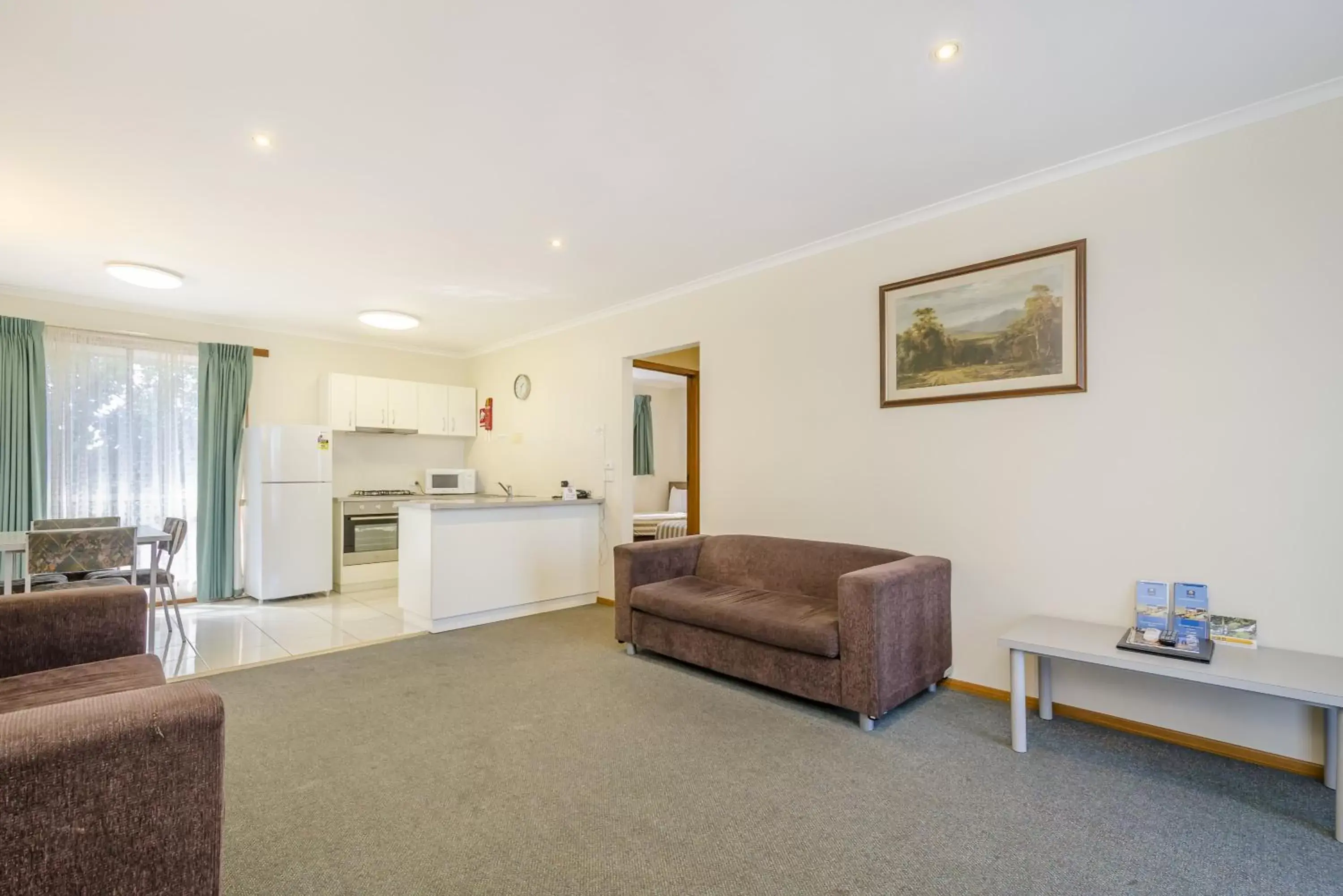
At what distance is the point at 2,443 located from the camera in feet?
15.0

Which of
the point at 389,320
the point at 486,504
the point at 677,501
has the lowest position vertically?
the point at 677,501

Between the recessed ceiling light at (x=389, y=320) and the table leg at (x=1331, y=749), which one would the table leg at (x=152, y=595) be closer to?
the recessed ceiling light at (x=389, y=320)

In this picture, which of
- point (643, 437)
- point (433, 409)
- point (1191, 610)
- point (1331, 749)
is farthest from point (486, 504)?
point (1331, 749)

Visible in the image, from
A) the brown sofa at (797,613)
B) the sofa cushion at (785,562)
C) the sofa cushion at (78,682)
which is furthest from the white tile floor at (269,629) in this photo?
the sofa cushion at (785,562)

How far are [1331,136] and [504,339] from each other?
615 cm

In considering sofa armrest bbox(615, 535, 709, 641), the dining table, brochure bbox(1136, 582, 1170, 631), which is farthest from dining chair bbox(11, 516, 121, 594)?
brochure bbox(1136, 582, 1170, 631)

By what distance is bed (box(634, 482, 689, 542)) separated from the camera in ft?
24.4

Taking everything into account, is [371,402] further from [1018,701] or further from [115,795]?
[1018,701]

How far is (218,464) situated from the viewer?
5539mm

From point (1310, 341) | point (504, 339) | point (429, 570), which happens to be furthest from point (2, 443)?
point (1310, 341)

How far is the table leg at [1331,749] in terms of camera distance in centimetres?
219

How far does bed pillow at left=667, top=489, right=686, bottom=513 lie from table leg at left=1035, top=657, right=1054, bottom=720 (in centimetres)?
601

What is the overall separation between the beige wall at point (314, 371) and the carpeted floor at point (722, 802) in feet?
11.9

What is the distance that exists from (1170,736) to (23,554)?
618 centimetres
